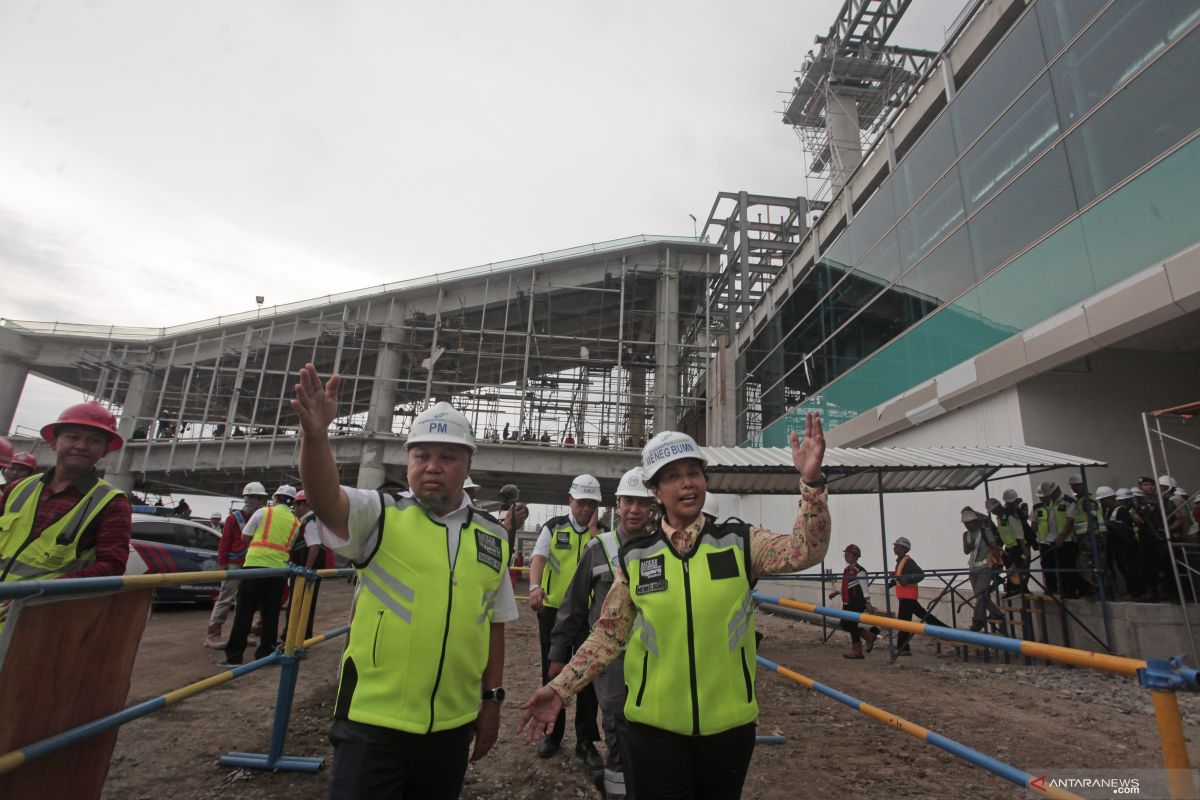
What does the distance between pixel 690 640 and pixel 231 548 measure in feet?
26.9

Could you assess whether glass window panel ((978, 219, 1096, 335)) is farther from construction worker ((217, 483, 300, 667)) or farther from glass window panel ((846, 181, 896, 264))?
construction worker ((217, 483, 300, 667))

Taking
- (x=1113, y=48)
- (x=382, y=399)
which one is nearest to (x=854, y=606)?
(x=1113, y=48)

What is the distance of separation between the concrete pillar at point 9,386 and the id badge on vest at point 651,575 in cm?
3420

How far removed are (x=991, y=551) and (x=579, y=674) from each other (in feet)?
29.3

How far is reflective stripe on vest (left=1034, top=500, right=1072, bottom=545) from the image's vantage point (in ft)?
27.6

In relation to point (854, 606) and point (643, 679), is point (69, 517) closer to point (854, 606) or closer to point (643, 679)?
point (643, 679)

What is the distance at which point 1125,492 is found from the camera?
8.41m

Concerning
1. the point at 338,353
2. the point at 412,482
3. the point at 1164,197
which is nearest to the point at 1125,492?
the point at 1164,197

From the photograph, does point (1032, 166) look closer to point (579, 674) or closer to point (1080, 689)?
point (1080, 689)

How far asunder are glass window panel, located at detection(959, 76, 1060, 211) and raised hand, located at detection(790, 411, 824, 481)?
10932 millimetres

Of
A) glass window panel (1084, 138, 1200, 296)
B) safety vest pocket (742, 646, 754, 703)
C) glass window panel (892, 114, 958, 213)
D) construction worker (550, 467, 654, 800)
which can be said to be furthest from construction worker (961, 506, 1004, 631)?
safety vest pocket (742, 646, 754, 703)

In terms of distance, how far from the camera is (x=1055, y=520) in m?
8.48

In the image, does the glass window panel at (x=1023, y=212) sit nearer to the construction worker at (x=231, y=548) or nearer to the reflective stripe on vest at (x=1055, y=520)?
the reflective stripe on vest at (x=1055, y=520)

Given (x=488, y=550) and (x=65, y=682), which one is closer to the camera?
(x=65, y=682)
